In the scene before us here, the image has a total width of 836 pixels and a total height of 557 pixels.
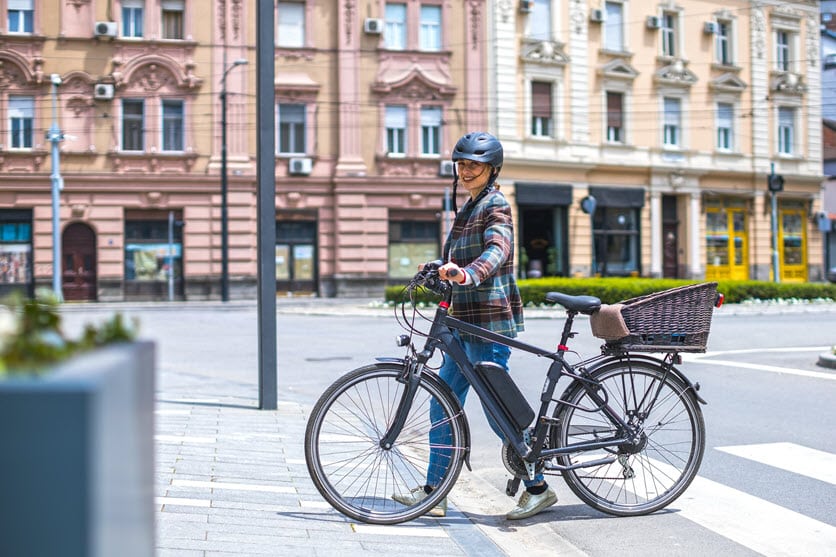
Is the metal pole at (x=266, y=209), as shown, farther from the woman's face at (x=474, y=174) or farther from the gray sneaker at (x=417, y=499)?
the gray sneaker at (x=417, y=499)

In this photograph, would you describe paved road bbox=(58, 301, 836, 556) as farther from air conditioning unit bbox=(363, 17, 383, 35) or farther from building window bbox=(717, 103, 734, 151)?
building window bbox=(717, 103, 734, 151)

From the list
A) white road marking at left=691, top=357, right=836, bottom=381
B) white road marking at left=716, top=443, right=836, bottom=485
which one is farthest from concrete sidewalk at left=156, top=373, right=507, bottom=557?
white road marking at left=691, top=357, right=836, bottom=381

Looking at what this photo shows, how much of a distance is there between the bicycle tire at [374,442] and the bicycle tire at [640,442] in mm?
590

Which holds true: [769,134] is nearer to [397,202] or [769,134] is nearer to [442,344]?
[397,202]

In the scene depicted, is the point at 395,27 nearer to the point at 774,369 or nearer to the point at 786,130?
the point at 786,130

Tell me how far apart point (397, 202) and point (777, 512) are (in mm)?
27833

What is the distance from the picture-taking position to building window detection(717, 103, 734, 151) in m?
37.5

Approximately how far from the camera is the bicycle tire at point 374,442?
14.3ft

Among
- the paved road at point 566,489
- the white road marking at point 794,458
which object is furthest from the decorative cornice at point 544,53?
the white road marking at point 794,458

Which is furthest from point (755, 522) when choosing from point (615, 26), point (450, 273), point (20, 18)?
point (615, 26)

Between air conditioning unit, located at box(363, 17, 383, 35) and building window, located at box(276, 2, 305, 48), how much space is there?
2168 mm

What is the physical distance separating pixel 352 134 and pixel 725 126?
15.8 meters

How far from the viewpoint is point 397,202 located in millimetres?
32188

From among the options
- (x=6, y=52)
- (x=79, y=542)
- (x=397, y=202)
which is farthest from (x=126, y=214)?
(x=79, y=542)
